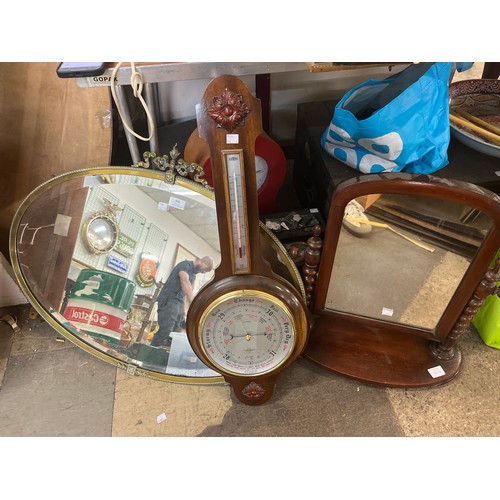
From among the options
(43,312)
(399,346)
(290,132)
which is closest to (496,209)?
(399,346)

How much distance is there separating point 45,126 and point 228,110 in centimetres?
79

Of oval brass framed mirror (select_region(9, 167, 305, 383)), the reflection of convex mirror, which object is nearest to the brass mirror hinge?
oval brass framed mirror (select_region(9, 167, 305, 383))

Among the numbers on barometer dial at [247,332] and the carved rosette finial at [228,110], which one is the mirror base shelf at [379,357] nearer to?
the numbers on barometer dial at [247,332]

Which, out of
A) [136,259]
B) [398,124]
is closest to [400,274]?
[398,124]

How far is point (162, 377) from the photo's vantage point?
1.25 metres

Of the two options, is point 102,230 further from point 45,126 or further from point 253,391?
point 253,391

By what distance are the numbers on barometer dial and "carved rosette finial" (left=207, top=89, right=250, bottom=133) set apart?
1.18 ft

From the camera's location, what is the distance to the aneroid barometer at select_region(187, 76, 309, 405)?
0.75 m

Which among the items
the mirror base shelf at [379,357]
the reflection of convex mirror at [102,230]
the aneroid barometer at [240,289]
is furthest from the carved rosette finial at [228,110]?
the mirror base shelf at [379,357]

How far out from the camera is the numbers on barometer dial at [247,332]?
0.95 m

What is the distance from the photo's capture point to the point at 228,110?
73 centimetres

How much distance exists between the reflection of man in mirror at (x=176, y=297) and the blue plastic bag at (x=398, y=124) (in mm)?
525

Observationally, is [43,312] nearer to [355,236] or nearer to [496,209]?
[355,236]

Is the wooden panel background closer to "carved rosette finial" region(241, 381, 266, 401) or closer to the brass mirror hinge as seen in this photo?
the brass mirror hinge
